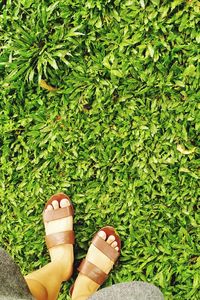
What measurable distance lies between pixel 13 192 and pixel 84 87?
2.77 feet

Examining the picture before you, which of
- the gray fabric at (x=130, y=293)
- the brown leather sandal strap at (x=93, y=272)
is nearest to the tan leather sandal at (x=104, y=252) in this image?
the brown leather sandal strap at (x=93, y=272)

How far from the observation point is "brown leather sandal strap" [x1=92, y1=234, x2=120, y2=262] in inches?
117

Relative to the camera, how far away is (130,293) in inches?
93.0

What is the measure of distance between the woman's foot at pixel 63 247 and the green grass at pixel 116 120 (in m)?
0.07

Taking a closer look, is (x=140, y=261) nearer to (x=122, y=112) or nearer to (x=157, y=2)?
(x=122, y=112)

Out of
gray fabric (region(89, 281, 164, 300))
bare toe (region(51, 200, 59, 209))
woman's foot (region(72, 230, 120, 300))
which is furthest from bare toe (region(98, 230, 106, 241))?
gray fabric (region(89, 281, 164, 300))

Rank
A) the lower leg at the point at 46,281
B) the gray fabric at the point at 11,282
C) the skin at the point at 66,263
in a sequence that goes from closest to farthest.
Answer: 1. the gray fabric at the point at 11,282
2. the lower leg at the point at 46,281
3. the skin at the point at 66,263

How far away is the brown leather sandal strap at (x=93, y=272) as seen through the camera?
299 cm

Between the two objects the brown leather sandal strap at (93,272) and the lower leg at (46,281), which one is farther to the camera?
the brown leather sandal strap at (93,272)

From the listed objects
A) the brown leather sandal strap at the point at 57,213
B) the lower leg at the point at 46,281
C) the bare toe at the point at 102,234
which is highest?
the brown leather sandal strap at the point at 57,213

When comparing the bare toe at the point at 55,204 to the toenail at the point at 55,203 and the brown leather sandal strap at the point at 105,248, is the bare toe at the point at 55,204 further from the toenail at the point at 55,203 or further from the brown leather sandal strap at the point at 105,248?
the brown leather sandal strap at the point at 105,248

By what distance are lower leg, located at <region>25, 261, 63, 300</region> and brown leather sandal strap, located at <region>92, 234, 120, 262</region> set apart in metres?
0.26

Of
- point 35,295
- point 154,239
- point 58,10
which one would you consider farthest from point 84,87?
point 35,295

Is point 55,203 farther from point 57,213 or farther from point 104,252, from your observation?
point 104,252
